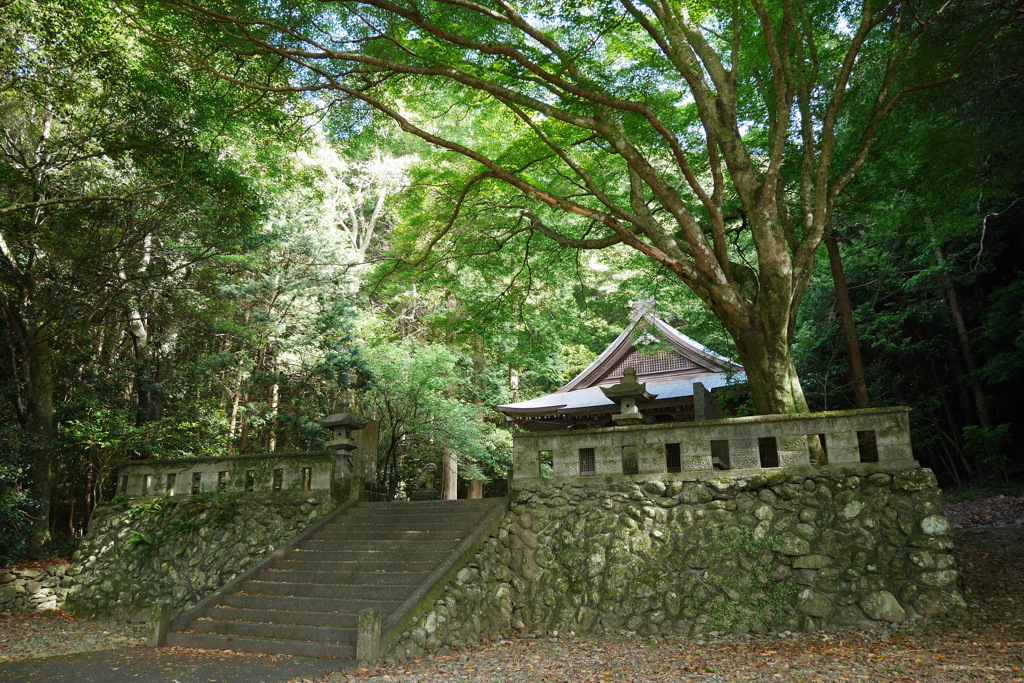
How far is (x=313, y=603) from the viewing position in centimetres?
768

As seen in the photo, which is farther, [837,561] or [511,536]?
[511,536]

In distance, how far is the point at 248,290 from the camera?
1555cm

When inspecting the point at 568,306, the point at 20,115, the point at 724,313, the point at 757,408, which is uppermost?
the point at 20,115

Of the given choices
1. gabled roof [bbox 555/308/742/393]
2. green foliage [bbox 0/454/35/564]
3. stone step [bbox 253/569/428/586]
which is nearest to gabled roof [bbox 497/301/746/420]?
gabled roof [bbox 555/308/742/393]

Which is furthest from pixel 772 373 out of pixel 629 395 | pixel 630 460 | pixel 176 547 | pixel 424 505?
pixel 176 547

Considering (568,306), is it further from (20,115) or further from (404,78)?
(20,115)

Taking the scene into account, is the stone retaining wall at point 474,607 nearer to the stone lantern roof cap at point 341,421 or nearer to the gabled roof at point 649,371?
the stone lantern roof cap at point 341,421

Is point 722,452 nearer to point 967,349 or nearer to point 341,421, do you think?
point 341,421

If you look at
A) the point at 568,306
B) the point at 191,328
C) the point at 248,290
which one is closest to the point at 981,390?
the point at 568,306

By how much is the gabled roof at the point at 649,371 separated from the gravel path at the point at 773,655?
6.59 meters

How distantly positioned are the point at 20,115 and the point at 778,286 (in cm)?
1400

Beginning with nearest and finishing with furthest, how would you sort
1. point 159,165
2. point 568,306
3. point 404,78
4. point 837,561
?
point 837,561 < point 404,78 < point 159,165 < point 568,306

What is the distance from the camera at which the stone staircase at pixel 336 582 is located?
702 cm

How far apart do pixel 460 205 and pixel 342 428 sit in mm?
4408
